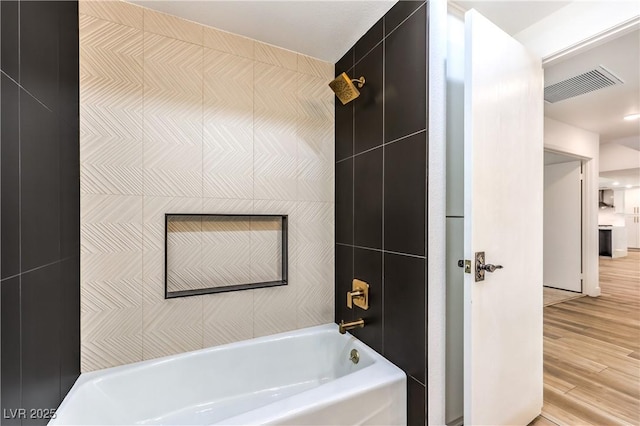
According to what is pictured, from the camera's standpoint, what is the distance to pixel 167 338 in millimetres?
1603

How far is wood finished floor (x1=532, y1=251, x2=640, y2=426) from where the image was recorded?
1.67m

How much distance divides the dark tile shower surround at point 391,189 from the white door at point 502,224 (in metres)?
0.20

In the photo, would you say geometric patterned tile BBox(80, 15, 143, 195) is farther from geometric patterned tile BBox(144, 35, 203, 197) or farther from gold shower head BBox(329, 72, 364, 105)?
gold shower head BBox(329, 72, 364, 105)

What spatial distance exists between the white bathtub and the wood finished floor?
1.09 metres

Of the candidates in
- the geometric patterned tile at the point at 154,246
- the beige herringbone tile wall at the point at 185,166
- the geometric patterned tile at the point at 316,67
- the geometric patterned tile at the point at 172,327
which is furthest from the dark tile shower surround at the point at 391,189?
the geometric patterned tile at the point at 154,246

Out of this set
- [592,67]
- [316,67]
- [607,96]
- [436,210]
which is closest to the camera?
[436,210]

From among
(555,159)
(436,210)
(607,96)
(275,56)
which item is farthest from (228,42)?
(555,159)

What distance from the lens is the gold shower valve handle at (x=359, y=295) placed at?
5.65 ft

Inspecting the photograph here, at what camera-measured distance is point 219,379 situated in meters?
1.64

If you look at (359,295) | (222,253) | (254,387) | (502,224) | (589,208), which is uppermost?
(589,208)

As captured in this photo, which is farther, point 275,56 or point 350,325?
point 275,56

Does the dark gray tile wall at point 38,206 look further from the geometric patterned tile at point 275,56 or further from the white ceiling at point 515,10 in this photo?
the white ceiling at point 515,10

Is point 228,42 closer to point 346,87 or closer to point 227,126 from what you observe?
point 227,126

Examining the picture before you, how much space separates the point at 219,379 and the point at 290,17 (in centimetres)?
215
